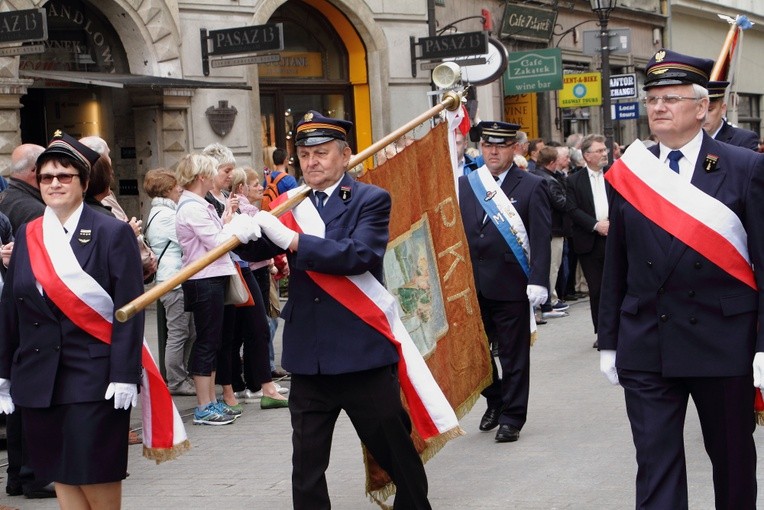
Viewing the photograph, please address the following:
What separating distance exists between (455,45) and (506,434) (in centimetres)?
927

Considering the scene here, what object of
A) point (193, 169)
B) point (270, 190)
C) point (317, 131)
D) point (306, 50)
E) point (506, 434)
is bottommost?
point (506, 434)

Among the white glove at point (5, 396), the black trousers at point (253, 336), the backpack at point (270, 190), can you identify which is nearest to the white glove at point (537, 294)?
the black trousers at point (253, 336)

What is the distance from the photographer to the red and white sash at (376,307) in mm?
5484

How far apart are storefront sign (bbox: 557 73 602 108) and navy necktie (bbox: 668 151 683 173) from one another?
1819cm

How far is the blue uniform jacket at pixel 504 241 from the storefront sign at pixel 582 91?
14.9 m

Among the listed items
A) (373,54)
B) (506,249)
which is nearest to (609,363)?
(506,249)

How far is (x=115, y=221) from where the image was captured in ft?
17.3

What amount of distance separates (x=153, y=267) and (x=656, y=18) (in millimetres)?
26474

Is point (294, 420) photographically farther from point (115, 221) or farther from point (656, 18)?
point (656, 18)

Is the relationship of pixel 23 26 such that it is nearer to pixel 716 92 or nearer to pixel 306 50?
pixel 716 92

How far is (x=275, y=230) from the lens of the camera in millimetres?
5195

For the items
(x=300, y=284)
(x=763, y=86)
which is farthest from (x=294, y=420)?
(x=763, y=86)

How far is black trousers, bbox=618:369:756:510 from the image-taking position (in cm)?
483

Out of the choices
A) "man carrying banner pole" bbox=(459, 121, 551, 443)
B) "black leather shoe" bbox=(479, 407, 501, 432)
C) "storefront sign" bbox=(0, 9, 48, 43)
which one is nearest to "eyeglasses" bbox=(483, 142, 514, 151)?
"man carrying banner pole" bbox=(459, 121, 551, 443)
